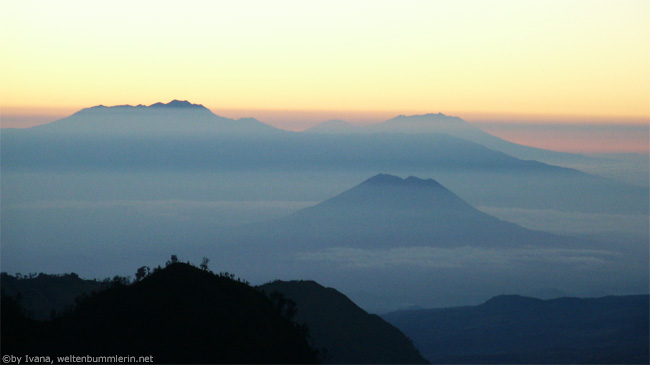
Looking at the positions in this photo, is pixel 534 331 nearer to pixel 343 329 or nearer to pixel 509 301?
pixel 509 301

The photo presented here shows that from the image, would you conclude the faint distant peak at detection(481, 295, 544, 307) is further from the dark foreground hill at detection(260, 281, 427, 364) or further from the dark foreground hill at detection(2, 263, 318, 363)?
the dark foreground hill at detection(2, 263, 318, 363)

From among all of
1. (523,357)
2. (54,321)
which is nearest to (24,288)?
(54,321)

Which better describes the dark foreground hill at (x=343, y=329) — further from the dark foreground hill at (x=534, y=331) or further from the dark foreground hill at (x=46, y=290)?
the dark foreground hill at (x=534, y=331)

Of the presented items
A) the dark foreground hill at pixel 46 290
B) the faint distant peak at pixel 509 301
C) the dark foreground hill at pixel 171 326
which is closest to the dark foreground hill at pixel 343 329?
the dark foreground hill at pixel 46 290

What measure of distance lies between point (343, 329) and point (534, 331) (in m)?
121

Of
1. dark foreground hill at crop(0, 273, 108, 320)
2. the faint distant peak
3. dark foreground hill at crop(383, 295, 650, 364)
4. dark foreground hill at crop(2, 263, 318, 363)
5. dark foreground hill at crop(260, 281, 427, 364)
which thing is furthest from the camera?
the faint distant peak

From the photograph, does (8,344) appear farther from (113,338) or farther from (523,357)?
(523,357)

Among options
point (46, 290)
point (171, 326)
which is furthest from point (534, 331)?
point (171, 326)

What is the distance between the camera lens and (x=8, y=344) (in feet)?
91.8

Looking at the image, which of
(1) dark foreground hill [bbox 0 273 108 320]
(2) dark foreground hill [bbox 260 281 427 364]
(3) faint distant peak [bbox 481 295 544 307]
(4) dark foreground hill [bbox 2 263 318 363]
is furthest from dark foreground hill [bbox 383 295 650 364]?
(4) dark foreground hill [bbox 2 263 318 363]

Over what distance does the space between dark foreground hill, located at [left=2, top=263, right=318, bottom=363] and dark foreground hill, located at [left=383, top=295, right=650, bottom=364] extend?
101m

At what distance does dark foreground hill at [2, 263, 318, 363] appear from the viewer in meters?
28.9

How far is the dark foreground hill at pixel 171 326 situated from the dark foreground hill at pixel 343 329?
16031mm

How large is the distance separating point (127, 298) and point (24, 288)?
19540 millimetres
